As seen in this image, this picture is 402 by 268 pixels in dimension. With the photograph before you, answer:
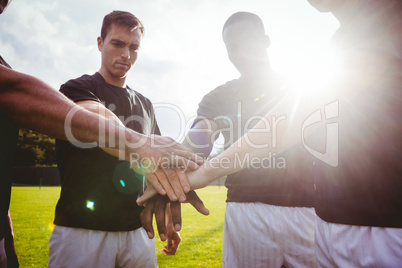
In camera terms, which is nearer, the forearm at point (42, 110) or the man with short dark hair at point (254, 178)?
the forearm at point (42, 110)

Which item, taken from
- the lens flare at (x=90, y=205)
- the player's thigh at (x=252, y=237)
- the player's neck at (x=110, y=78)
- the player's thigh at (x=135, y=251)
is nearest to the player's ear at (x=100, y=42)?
the player's neck at (x=110, y=78)

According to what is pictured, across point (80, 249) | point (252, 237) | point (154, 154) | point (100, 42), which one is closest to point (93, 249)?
point (80, 249)

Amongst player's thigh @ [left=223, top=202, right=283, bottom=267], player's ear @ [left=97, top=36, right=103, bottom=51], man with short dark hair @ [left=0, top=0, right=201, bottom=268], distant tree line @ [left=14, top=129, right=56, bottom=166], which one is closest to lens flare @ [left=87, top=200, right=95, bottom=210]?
man with short dark hair @ [left=0, top=0, right=201, bottom=268]

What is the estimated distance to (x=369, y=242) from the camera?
1073mm

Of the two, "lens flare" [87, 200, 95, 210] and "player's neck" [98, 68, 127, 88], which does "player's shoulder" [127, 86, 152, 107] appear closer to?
"player's neck" [98, 68, 127, 88]

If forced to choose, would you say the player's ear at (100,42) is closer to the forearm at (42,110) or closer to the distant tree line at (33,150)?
the forearm at (42,110)

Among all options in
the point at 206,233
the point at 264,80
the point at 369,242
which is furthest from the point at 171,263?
the point at 369,242

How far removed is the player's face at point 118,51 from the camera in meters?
2.60

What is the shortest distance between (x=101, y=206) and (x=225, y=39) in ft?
6.99

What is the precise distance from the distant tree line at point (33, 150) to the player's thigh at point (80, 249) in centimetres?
5563

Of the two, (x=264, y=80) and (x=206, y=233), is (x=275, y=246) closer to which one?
(x=264, y=80)

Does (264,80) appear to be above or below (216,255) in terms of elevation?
above

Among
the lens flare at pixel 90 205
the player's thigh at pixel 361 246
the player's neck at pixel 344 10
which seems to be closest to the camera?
the player's thigh at pixel 361 246

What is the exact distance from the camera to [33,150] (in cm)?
4791
